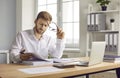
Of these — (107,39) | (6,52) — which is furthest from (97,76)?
(6,52)

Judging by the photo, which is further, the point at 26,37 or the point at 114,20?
the point at 114,20

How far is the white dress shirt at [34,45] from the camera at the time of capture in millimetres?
2221

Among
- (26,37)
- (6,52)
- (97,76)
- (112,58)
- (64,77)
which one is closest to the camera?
(64,77)

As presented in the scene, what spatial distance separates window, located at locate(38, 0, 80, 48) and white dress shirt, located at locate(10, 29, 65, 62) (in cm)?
161

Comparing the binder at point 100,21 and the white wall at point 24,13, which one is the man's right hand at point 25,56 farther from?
the white wall at point 24,13

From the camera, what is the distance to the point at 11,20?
15.8 feet

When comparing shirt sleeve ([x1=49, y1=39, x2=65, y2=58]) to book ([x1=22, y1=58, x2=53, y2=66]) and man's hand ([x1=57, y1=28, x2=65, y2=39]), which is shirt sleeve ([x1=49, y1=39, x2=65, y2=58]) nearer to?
man's hand ([x1=57, y1=28, x2=65, y2=39])

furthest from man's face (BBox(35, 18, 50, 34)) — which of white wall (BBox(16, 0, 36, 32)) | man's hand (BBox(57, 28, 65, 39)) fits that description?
white wall (BBox(16, 0, 36, 32))

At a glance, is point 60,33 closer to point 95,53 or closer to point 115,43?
point 95,53

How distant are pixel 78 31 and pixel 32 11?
4.40ft

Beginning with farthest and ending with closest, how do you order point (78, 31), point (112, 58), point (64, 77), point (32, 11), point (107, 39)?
1. point (32, 11)
2. point (78, 31)
3. point (107, 39)
4. point (112, 58)
5. point (64, 77)

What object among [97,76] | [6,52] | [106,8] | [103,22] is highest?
[106,8]

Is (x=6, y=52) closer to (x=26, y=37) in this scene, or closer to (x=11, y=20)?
(x=11, y=20)

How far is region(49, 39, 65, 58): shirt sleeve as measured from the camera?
2412 millimetres
